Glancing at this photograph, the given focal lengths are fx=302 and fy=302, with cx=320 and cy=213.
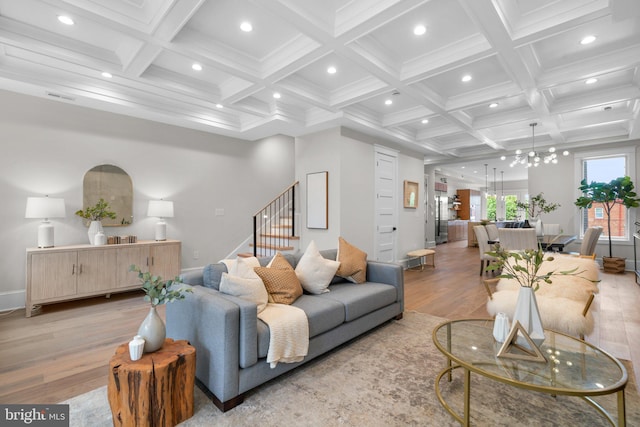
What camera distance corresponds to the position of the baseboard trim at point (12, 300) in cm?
374

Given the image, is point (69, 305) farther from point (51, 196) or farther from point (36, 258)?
point (51, 196)

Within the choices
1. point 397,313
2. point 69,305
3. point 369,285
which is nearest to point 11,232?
point 69,305

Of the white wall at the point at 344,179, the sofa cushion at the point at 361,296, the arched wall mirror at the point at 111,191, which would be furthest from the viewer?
the white wall at the point at 344,179

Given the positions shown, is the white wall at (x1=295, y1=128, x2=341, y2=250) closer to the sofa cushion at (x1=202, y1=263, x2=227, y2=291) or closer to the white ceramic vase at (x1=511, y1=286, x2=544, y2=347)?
the sofa cushion at (x1=202, y1=263, x2=227, y2=291)

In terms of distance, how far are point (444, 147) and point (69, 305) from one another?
7380 mm

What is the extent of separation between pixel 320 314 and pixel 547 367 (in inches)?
56.9

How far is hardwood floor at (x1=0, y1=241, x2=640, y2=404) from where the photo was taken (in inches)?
85.7

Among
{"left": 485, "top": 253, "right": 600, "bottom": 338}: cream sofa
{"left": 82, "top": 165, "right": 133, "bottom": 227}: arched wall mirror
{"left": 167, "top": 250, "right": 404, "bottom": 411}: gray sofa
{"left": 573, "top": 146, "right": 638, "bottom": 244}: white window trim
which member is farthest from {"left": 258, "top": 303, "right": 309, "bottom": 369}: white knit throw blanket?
{"left": 573, "top": 146, "right": 638, "bottom": 244}: white window trim

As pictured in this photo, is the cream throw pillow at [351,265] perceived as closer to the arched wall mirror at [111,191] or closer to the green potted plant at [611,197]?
the arched wall mirror at [111,191]

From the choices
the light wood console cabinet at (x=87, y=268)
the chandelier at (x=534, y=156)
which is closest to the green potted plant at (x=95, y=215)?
the light wood console cabinet at (x=87, y=268)

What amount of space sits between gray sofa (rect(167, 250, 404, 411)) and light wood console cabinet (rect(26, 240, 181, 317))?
2340 millimetres

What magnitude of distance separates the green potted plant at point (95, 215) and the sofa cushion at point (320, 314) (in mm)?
3342

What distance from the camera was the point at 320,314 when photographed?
2398mm

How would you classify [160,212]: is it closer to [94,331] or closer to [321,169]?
[94,331]
